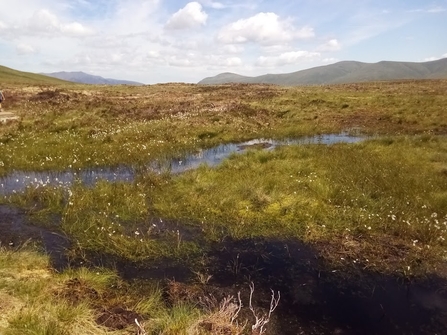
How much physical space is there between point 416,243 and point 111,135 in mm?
18031

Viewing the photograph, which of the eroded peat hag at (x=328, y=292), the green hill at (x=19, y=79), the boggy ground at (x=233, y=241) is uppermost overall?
the green hill at (x=19, y=79)

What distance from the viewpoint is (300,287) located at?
781 cm

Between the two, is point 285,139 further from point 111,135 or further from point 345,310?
point 345,310

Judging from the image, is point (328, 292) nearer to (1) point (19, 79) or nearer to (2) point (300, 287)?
(2) point (300, 287)

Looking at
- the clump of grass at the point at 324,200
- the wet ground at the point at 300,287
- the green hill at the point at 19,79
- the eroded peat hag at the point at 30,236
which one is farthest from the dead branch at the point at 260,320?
the green hill at the point at 19,79

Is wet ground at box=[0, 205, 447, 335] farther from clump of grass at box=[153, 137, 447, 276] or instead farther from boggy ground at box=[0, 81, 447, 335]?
clump of grass at box=[153, 137, 447, 276]

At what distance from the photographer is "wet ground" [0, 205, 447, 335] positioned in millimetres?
6680

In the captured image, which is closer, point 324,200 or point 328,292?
point 328,292

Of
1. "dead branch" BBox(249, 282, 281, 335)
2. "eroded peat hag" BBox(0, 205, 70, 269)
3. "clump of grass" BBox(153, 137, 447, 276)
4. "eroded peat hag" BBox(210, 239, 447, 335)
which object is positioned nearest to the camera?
"dead branch" BBox(249, 282, 281, 335)

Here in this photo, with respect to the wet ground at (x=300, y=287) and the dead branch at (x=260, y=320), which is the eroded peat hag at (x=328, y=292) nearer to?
the wet ground at (x=300, y=287)

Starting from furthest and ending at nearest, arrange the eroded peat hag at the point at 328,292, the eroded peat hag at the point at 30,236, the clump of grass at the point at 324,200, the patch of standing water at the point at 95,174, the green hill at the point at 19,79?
the green hill at the point at 19,79 → the patch of standing water at the point at 95,174 → the clump of grass at the point at 324,200 → the eroded peat hag at the point at 30,236 → the eroded peat hag at the point at 328,292

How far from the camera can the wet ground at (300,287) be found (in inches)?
263

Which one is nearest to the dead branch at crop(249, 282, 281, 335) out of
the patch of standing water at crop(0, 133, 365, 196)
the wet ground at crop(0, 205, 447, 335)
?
the wet ground at crop(0, 205, 447, 335)

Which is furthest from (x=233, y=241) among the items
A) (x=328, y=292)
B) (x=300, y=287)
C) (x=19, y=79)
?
(x=19, y=79)
